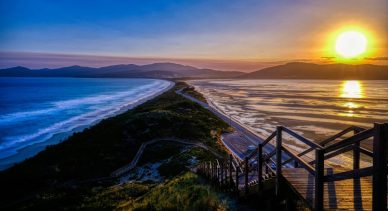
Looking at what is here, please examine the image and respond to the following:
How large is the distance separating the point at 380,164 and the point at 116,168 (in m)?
22.0

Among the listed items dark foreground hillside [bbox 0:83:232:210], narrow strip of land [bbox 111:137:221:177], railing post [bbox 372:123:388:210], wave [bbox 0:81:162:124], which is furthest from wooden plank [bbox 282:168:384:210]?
wave [bbox 0:81:162:124]

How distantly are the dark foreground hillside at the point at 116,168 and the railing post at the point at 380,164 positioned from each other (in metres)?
4.26

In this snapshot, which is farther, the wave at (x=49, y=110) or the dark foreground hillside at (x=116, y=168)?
the wave at (x=49, y=110)

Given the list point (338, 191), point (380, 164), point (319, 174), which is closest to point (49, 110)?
point (338, 191)

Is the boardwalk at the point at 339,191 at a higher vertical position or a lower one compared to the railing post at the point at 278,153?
lower

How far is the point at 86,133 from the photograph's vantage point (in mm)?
34969

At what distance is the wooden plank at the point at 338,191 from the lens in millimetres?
4422

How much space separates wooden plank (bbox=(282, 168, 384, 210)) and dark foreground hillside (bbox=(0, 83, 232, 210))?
2519 mm

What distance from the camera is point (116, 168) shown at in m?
23.0

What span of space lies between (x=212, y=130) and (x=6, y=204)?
21.3 metres

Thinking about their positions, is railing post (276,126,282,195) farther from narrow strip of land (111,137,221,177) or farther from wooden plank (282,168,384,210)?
narrow strip of land (111,137,221,177)

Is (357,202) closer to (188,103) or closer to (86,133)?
(86,133)

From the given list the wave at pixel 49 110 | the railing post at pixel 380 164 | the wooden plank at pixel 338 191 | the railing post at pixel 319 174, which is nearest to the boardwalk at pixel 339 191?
the wooden plank at pixel 338 191

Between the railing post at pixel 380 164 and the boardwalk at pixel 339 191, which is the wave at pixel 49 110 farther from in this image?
the railing post at pixel 380 164
